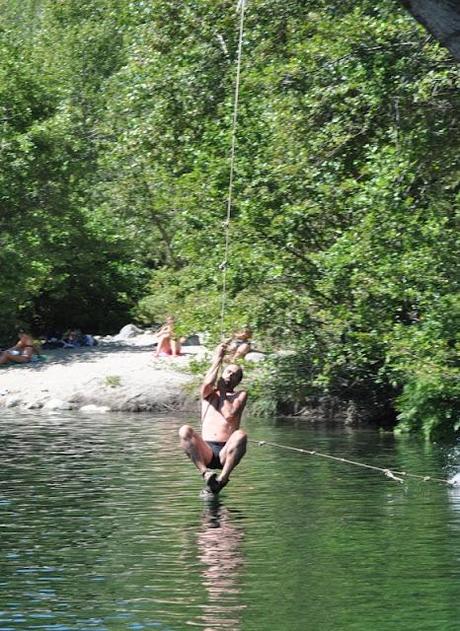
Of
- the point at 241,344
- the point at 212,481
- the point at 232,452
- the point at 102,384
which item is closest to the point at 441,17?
the point at 232,452

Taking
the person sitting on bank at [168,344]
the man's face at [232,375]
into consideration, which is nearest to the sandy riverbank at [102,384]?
the person sitting on bank at [168,344]

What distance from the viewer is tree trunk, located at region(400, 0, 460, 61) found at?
368 inches

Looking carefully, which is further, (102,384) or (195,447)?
(102,384)

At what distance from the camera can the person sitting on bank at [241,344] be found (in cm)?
2133

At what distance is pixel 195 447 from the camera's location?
47.1 ft

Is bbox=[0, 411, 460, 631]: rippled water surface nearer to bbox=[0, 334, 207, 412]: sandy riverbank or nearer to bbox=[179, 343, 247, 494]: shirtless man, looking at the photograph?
bbox=[179, 343, 247, 494]: shirtless man

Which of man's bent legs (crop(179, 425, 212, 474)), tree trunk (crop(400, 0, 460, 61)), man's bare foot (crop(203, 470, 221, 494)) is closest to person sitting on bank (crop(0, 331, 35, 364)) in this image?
man's bent legs (crop(179, 425, 212, 474))

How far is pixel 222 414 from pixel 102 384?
13.7m

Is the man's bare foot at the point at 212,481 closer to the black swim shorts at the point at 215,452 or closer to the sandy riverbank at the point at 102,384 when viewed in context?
the black swim shorts at the point at 215,452

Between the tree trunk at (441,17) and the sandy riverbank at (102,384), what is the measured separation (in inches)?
647

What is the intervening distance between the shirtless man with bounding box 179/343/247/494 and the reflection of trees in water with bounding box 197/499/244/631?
38cm

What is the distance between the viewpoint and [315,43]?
64.3ft

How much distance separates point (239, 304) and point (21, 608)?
1266 centimetres

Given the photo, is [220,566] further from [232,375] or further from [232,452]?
[232,375]
